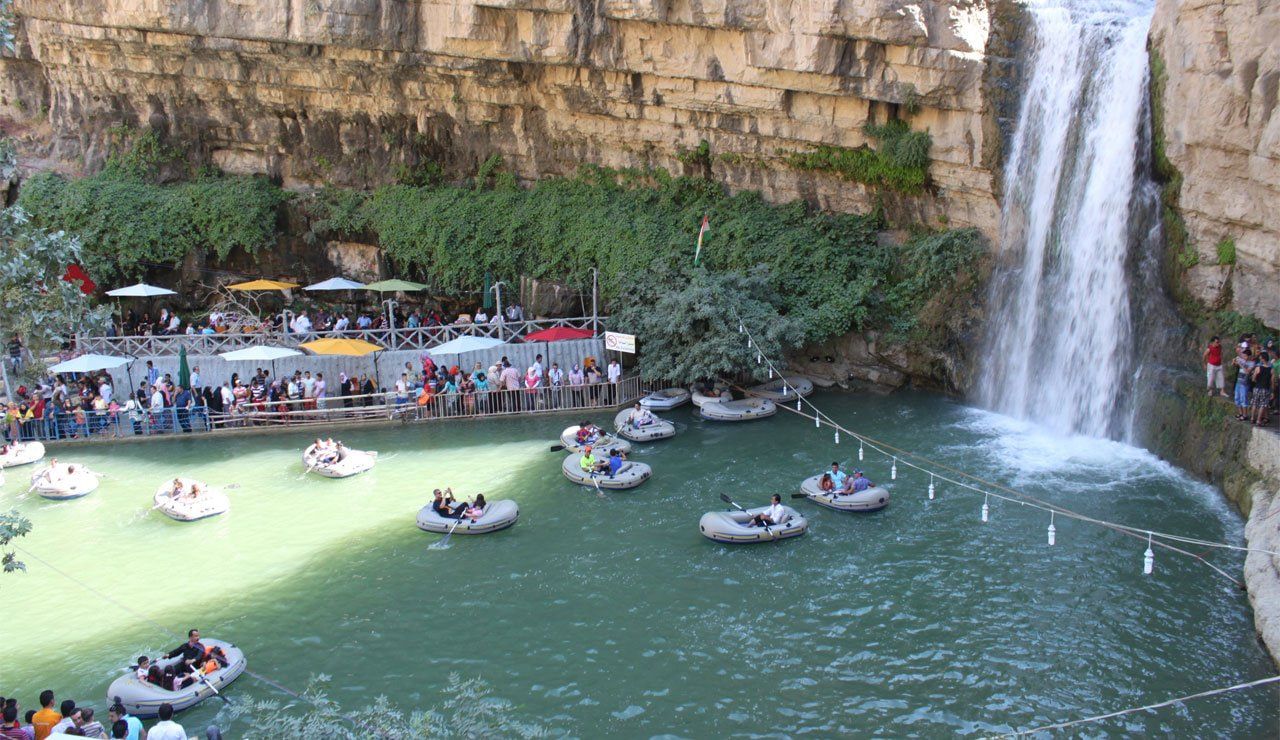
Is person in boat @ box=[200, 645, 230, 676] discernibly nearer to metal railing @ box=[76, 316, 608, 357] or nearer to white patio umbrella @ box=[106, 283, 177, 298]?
metal railing @ box=[76, 316, 608, 357]

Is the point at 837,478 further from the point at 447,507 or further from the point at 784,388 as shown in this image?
the point at 447,507

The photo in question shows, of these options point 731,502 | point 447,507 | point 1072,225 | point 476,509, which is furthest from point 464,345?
point 1072,225

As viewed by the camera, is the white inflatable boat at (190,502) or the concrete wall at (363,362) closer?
the white inflatable boat at (190,502)

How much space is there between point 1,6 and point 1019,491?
64.4 ft

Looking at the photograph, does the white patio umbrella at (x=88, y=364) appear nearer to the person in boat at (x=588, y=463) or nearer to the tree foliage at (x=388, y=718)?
the person in boat at (x=588, y=463)

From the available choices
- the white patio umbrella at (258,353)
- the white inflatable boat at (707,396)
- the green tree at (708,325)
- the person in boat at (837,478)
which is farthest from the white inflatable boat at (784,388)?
the white patio umbrella at (258,353)

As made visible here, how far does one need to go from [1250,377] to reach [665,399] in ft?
46.1

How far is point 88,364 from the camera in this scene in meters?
26.9

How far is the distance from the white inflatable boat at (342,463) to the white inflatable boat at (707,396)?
28.9 ft

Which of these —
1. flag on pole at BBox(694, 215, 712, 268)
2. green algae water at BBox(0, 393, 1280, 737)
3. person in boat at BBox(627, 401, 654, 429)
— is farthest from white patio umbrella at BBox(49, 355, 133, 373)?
flag on pole at BBox(694, 215, 712, 268)

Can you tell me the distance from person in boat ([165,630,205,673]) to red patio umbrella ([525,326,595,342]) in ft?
49.8


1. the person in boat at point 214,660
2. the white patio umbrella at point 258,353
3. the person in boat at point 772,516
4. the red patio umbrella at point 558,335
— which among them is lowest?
the person in boat at point 214,660

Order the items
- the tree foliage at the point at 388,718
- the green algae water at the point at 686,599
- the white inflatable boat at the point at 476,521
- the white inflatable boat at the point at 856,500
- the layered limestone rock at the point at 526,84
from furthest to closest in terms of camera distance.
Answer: the layered limestone rock at the point at 526,84 → the white inflatable boat at the point at 856,500 → the white inflatable boat at the point at 476,521 → the green algae water at the point at 686,599 → the tree foliage at the point at 388,718

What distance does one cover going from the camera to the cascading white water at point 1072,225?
22.7 meters
